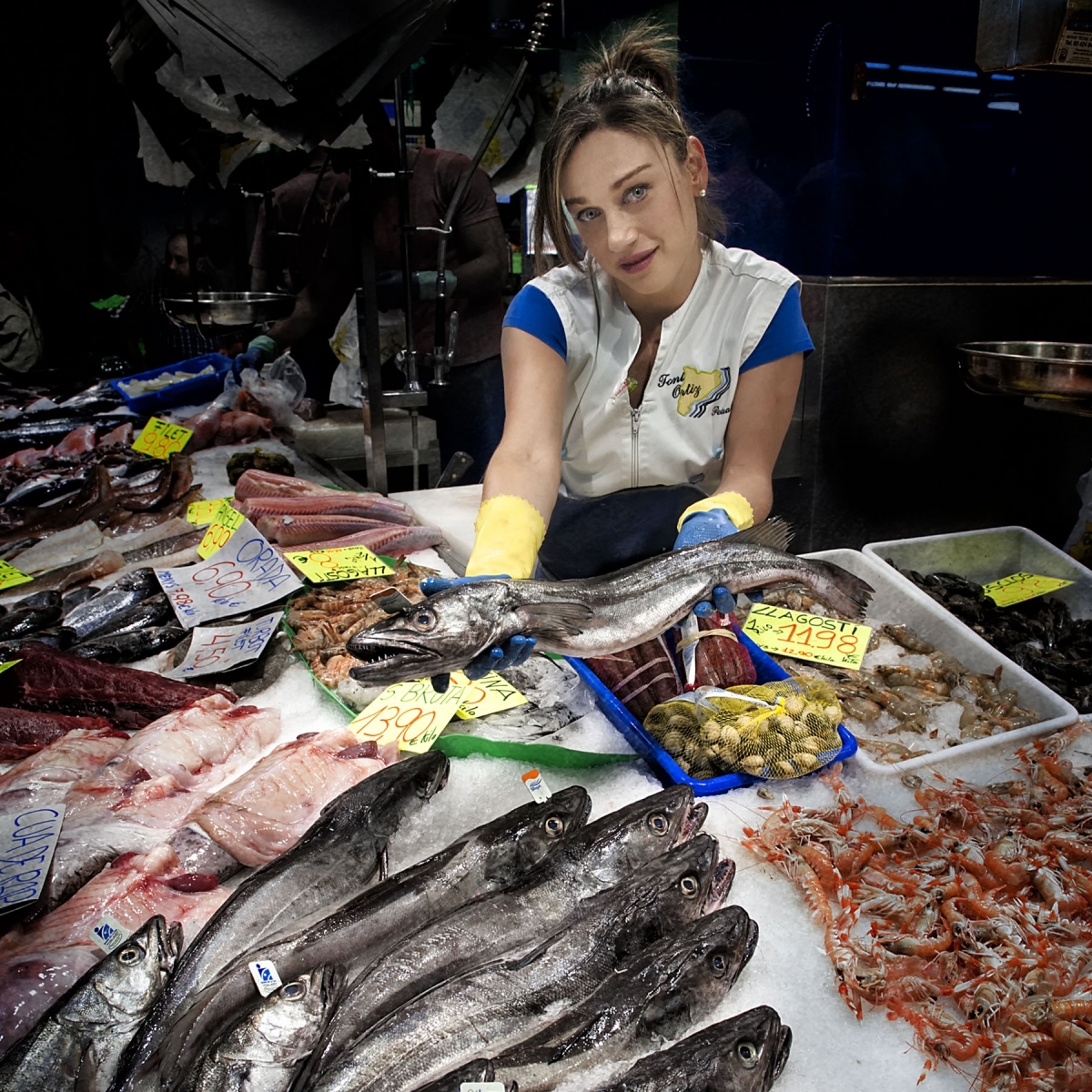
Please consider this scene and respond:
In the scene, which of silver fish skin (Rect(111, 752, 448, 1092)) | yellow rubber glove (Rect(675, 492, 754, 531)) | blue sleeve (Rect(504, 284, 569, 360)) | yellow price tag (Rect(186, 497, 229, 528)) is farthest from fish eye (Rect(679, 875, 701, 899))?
yellow price tag (Rect(186, 497, 229, 528))

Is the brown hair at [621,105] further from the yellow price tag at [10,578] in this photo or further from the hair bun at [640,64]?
the yellow price tag at [10,578]

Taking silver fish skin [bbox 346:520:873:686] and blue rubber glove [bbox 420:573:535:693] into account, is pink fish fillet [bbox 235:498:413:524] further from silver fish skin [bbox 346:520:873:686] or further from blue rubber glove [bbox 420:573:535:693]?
blue rubber glove [bbox 420:573:535:693]

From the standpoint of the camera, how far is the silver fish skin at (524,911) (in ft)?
4.19

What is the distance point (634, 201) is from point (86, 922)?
6.85 feet

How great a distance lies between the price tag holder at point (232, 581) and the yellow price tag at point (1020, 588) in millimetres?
2557

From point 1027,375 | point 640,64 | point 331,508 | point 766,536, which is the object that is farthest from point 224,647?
point 1027,375

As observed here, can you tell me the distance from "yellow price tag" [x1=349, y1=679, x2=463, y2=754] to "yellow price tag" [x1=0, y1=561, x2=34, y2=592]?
1.96 meters

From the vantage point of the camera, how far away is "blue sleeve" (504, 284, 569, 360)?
256cm

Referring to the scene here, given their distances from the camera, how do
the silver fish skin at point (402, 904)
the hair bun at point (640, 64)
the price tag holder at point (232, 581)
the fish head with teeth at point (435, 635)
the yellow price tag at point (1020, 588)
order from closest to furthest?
the silver fish skin at point (402, 904) → the fish head with teeth at point (435, 635) → the hair bun at point (640, 64) → the price tag holder at point (232, 581) → the yellow price tag at point (1020, 588)

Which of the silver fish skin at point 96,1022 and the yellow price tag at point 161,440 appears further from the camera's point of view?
the yellow price tag at point 161,440

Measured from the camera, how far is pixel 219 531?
3.33 metres

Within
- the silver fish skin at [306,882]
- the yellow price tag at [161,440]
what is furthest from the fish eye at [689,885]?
the yellow price tag at [161,440]

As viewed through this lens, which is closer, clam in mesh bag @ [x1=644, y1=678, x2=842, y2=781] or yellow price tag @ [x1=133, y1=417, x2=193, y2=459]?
clam in mesh bag @ [x1=644, y1=678, x2=842, y2=781]

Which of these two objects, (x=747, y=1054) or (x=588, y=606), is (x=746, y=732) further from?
(x=747, y=1054)
